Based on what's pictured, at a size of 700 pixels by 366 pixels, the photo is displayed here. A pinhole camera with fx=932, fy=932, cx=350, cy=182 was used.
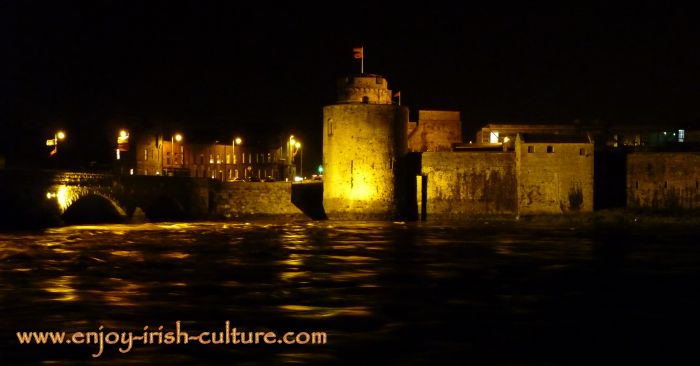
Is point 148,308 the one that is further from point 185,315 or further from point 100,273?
point 100,273

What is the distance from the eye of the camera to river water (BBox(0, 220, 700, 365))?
1387 centimetres

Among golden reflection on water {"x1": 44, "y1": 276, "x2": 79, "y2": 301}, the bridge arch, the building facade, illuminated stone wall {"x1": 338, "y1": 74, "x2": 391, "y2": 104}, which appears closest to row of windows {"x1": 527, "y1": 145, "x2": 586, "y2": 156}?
illuminated stone wall {"x1": 338, "y1": 74, "x2": 391, "y2": 104}

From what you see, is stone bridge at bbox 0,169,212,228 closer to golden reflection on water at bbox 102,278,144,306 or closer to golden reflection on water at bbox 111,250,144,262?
golden reflection on water at bbox 111,250,144,262

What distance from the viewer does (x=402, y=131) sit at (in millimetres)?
49219

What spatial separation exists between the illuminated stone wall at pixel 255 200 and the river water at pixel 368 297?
60.6 ft

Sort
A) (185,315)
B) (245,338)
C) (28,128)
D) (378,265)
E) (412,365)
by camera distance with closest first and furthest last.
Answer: (412,365) → (245,338) → (185,315) → (378,265) → (28,128)

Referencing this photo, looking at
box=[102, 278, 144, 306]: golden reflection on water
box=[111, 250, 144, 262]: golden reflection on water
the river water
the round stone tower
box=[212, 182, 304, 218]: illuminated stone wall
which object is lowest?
the river water

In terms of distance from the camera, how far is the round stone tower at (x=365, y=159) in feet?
157

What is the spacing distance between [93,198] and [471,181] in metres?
20.2

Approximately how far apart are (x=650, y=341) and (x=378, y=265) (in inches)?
449

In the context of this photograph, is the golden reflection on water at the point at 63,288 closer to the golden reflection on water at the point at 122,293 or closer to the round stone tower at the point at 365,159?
the golden reflection on water at the point at 122,293

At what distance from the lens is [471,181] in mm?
49188

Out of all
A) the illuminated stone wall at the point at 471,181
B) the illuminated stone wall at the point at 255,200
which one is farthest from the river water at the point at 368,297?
the illuminated stone wall at the point at 255,200

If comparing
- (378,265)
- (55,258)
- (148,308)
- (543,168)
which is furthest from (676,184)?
(148,308)
